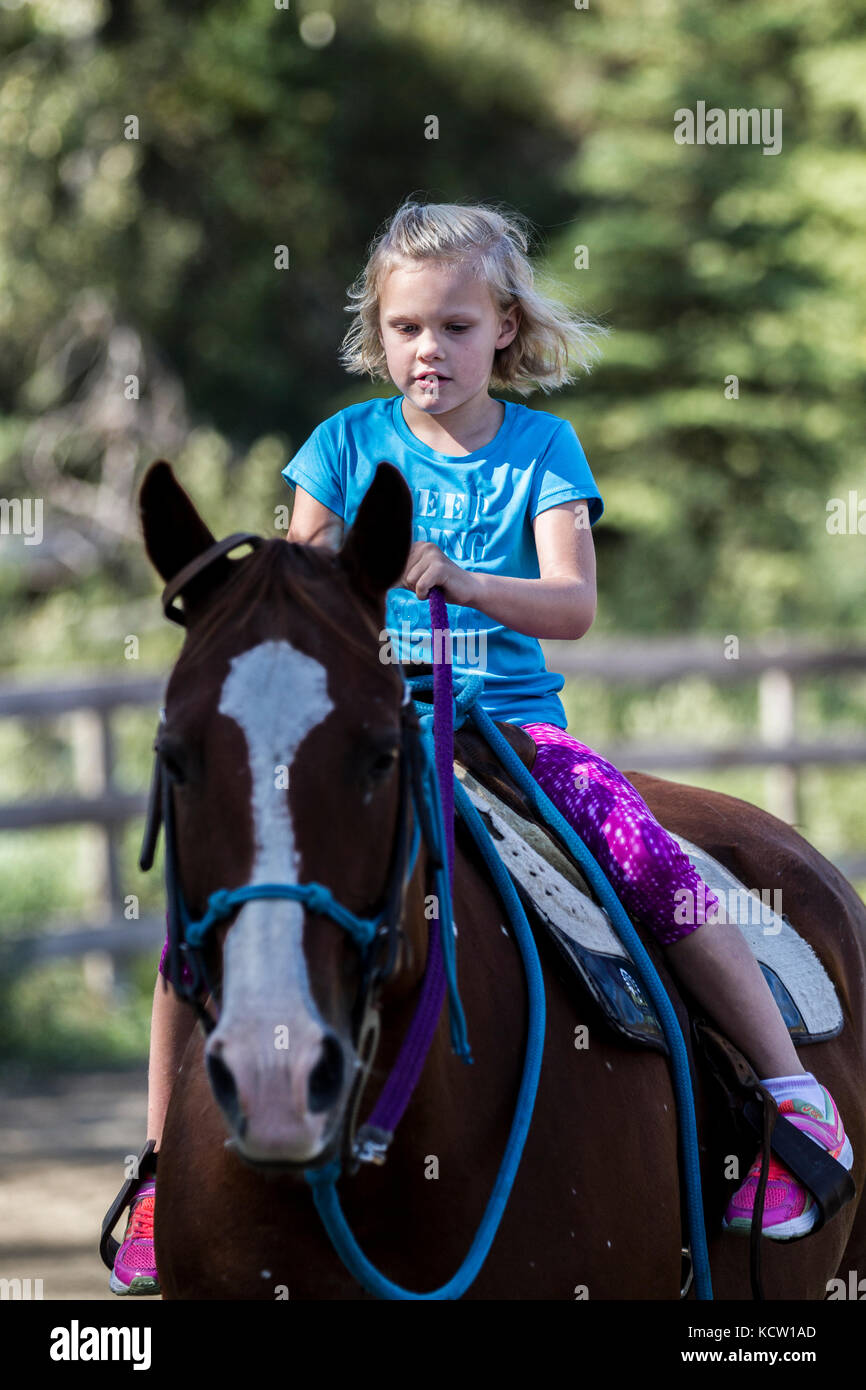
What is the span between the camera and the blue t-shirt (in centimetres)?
260

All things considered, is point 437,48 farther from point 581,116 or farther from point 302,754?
point 302,754

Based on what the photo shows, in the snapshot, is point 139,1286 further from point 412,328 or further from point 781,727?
point 781,727

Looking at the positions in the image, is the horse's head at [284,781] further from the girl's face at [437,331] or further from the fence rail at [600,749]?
the fence rail at [600,749]

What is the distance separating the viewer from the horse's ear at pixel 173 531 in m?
1.89

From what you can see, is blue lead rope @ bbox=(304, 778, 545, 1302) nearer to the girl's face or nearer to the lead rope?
the lead rope

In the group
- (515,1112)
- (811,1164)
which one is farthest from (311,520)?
(811,1164)

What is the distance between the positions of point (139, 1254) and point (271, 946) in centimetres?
111

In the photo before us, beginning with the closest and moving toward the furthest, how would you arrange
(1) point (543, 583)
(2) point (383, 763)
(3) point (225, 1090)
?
(3) point (225, 1090)
(2) point (383, 763)
(1) point (543, 583)

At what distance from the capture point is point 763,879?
10.5ft

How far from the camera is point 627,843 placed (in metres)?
2.53

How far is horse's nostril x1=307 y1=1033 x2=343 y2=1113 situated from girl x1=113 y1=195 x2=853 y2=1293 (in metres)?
0.97

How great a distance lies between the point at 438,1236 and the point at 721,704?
12529mm

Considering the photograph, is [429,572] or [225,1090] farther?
[429,572]
